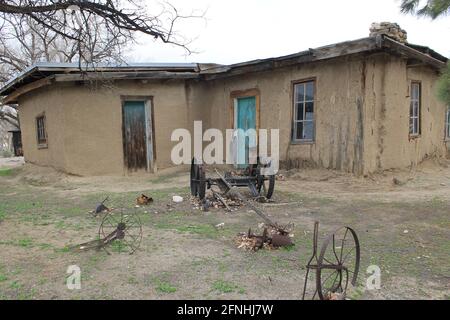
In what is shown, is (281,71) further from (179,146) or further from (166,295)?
(166,295)

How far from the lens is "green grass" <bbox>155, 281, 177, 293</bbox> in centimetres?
320

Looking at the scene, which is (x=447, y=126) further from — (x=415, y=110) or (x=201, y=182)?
(x=201, y=182)

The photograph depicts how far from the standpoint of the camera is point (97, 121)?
35.6ft

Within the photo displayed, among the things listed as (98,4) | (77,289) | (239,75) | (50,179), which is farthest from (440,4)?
(50,179)

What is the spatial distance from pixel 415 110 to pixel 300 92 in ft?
10.7

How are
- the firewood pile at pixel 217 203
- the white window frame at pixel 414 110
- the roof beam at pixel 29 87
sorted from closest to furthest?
1. the firewood pile at pixel 217 203
2. the white window frame at pixel 414 110
3. the roof beam at pixel 29 87

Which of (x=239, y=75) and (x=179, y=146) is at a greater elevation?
(x=239, y=75)

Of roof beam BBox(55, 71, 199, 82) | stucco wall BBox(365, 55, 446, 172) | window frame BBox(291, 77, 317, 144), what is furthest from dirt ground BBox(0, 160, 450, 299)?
roof beam BBox(55, 71, 199, 82)

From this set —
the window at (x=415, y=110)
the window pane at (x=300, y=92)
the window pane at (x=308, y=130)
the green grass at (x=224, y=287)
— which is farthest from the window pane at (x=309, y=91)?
the green grass at (x=224, y=287)

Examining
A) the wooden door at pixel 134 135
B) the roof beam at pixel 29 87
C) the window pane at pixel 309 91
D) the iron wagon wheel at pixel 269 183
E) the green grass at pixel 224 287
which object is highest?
the roof beam at pixel 29 87

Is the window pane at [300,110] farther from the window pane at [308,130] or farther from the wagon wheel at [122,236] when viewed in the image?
the wagon wheel at [122,236]

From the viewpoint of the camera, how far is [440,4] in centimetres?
502

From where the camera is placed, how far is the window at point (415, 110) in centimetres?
996

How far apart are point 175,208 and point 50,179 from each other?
5.79 m
